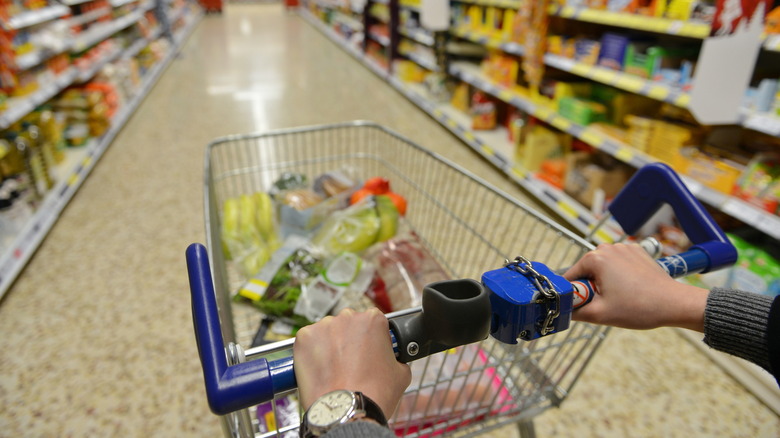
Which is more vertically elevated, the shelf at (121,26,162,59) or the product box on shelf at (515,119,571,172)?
the shelf at (121,26,162,59)

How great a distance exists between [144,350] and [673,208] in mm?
1741

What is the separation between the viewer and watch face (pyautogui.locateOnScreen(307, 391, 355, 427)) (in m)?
0.43

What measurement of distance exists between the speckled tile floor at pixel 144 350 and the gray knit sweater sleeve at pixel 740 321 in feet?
2.97

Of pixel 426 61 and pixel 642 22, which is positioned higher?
pixel 642 22

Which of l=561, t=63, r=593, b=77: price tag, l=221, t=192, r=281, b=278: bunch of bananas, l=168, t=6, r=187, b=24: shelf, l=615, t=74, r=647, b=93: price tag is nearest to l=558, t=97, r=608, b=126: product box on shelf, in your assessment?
l=561, t=63, r=593, b=77: price tag

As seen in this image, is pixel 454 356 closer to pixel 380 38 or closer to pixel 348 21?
pixel 380 38

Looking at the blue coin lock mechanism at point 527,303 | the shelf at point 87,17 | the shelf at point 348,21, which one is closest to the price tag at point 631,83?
the blue coin lock mechanism at point 527,303

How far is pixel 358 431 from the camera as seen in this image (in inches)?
16.8

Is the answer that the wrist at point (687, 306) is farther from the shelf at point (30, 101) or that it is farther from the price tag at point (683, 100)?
the shelf at point (30, 101)

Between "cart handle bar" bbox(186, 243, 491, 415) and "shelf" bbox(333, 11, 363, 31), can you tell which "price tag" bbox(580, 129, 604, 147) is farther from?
"shelf" bbox(333, 11, 363, 31)

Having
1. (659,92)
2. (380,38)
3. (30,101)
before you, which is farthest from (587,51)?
(380,38)

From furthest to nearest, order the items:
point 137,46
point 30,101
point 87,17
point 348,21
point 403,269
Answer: point 348,21
point 137,46
point 87,17
point 30,101
point 403,269

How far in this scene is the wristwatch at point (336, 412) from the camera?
0.43m

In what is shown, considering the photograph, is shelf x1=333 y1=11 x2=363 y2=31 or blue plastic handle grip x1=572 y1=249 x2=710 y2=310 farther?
shelf x1=333 y1=11 x2=363 y2=31
